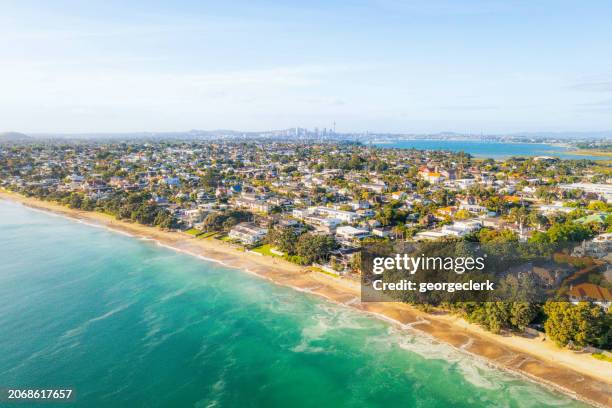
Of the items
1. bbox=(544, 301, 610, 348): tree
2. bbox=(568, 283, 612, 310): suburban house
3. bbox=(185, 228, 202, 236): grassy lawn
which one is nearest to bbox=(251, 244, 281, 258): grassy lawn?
bbox=(185, 228, 202, 236): grassy lawn

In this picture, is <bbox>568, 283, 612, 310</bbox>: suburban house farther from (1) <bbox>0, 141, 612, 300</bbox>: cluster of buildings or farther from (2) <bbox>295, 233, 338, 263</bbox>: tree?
(2) <bbox>295, 233, 338, 263</bbox>: tree

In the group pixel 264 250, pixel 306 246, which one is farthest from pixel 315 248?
pixel 264 250

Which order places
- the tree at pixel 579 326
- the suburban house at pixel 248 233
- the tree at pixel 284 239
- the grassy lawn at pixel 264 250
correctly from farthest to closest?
the suburban house at pixel 248 233
the grassy lawn at pixel 264 250
the tree at pixel 284 239
the tree at pixel 579 326

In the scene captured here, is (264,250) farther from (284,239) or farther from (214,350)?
(214,350)

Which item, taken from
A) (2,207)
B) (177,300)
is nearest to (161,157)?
(2,207)

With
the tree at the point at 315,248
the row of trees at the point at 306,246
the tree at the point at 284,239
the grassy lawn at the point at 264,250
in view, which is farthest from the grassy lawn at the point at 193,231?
the tree at the point at 315,248

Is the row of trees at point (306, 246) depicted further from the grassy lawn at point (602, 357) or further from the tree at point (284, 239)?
the grassy lawn at point (602, 357)
